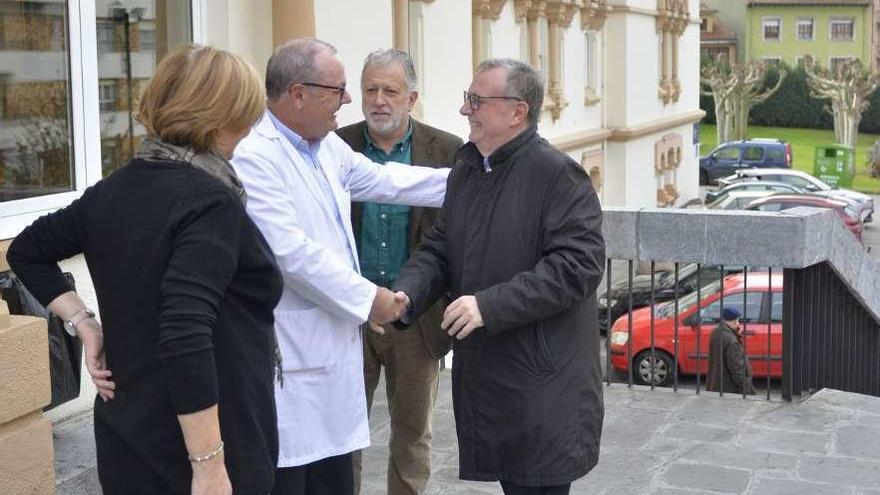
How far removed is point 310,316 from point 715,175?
165 ft

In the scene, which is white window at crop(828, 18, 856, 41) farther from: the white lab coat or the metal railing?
the white lab coat

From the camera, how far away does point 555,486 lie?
4242 millimetres

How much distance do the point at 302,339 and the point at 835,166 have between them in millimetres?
50496

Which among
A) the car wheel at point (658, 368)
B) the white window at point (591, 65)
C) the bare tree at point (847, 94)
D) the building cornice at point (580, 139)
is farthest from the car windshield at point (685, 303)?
the bare tree at point (847, 94)

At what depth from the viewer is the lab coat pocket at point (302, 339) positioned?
4.05m

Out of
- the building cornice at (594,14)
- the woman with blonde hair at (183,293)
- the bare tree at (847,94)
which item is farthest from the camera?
the bare tree at (847,94)

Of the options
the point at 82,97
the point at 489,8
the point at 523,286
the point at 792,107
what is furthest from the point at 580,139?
the point at 792,107

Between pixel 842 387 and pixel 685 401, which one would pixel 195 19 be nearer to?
pixel 685 401

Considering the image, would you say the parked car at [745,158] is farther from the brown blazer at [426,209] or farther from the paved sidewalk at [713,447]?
the brown blazer at [426,209]

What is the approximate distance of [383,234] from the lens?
17.0 feet

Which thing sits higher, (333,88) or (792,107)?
(792,107)

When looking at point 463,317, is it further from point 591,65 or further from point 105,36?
point 591,65

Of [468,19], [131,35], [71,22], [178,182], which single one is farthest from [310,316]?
[468,19]

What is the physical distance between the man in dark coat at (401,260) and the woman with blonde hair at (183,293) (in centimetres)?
194
